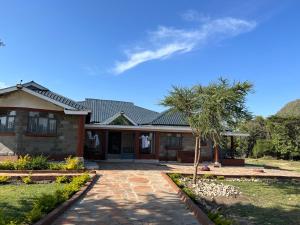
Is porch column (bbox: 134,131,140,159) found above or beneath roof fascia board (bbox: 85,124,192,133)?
beneath

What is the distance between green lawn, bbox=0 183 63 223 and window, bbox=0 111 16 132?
6552 millimetres

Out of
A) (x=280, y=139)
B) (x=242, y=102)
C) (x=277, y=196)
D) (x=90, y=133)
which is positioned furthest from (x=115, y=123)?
(x=280, y=139)

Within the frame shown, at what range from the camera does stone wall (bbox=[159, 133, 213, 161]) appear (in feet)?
89.9

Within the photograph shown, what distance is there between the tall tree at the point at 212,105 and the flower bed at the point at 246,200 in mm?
2424

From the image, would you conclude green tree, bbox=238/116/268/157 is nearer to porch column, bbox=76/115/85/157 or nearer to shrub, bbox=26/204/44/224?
porch column, bbox=76/115/85/157

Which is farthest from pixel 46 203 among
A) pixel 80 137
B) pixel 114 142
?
pixel 114 142

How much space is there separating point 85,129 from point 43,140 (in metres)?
6.11

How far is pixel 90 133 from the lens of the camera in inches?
1070

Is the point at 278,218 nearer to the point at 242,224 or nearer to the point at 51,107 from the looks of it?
the point at 242,224

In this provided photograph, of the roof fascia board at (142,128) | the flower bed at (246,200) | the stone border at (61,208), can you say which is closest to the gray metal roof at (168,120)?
the roof fascia board at (142,128)

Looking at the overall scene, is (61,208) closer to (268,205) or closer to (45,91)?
(268,205)

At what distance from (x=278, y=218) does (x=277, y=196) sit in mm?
3955

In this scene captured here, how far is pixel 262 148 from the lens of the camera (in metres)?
42.4

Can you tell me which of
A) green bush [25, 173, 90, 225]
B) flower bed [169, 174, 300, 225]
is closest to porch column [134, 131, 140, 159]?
flower bed [169, 174, 300, 225]
